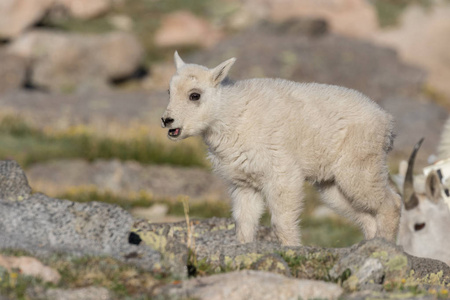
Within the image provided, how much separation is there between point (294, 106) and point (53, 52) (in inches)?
940

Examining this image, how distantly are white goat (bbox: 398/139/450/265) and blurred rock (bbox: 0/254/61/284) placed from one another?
632cm

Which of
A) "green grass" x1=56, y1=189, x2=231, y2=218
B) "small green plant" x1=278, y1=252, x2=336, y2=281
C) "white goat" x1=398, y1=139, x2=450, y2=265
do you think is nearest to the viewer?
"small green plant" x1=278, y1=252, x2=336, y2=281

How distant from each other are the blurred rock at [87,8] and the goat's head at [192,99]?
30.6 meters

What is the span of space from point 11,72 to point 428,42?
18.0 metres

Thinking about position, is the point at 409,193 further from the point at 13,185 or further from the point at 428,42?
the point at 428,42

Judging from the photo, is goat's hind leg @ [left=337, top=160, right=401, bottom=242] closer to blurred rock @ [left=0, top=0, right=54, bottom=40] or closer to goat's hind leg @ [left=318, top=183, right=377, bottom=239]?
goat's hind leg @ [left=318, top=183, right=377, bottom=239]

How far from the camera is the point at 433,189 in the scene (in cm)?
1127

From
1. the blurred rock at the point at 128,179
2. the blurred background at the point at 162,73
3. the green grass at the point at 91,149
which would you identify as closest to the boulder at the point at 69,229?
the blurred background at the point at 162,73

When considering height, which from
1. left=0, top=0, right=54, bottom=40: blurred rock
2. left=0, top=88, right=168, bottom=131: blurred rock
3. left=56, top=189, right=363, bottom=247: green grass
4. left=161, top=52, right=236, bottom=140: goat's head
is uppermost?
left=0, top=0, right=54, bottom=40: blurred rock

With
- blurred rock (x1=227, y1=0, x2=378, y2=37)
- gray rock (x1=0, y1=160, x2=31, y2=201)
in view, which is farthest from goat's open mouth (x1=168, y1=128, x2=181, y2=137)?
blurred rock (x1=227, y1=0, x2=378, y2=37)

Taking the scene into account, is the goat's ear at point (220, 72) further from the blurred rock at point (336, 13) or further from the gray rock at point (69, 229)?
the blurred rock at point (336, 13)

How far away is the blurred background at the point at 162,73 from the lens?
19750mm

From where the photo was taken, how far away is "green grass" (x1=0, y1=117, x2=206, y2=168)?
69.1ft

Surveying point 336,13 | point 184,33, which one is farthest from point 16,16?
point 336,13
